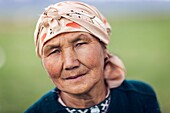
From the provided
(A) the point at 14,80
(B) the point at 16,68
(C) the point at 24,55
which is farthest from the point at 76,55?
(C) the point at 24,55

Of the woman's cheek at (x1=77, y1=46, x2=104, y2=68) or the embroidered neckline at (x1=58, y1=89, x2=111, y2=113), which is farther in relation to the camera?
the embroidered neckline at (x1=58, y1=89, x2=111, y2=113)

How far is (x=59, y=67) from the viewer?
3.55 meters

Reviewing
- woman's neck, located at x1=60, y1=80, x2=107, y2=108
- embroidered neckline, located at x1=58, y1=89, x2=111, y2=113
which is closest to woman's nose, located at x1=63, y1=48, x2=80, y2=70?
woman's neck, located at x1=60, y1=80, x2=107, y2=108

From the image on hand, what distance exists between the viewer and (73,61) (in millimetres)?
3521

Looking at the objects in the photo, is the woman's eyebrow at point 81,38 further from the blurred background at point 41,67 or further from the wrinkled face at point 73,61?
the blurred background at point 41,67

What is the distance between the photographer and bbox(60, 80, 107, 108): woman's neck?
12.4ft

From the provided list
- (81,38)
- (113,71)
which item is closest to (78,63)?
(81,38)

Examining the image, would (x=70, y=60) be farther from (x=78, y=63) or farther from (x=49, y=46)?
(x=49, y=46)

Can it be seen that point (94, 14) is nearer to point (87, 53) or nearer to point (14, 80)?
point (87, 53)

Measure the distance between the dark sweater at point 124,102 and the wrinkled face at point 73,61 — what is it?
27 centimetres

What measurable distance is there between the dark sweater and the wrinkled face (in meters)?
0.27

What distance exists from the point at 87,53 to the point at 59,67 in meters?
0.21

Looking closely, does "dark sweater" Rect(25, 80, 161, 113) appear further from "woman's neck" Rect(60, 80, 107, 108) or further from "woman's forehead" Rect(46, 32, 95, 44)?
"woman's forehead" Rect(46, 32, 95, 44)

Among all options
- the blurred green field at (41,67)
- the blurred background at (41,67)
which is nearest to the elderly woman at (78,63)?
the blurred background at (41,67)
